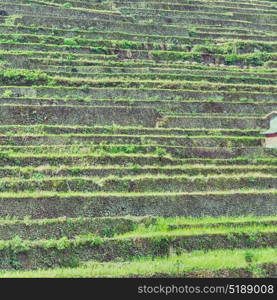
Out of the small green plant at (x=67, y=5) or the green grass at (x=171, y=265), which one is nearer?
the green grass at (x=171, y=265)

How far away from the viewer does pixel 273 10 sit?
38812 mm

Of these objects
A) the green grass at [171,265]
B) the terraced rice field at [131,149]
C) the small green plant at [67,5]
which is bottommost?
the green grass at [171,265]

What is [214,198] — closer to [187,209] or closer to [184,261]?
[187,209]

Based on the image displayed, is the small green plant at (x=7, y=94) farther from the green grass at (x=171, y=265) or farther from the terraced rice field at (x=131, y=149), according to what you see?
the green grass at (x=171, y=265)

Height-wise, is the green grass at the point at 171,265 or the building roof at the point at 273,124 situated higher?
the building roof at the point at 273,124

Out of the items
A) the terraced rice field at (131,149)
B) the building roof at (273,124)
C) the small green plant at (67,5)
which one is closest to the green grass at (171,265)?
the terraced rice field at (131,149)

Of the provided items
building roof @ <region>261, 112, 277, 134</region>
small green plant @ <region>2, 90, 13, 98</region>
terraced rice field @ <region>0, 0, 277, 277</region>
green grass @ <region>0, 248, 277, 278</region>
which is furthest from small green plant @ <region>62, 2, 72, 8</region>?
green grass @ <region>0, 248, 277, 278</region>

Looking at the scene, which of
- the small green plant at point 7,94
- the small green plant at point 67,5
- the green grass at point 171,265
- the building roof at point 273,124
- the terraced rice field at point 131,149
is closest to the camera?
the green grass at point 171,265

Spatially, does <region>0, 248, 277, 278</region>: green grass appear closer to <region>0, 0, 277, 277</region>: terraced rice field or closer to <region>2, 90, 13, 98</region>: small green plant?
<region>0, 0, 277, 277</region>: terraced rice field

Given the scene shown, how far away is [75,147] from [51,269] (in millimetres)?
5529

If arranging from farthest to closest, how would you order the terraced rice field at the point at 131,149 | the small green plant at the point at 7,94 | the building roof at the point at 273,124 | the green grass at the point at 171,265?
1. the small green plant at the point at 7,94
2. the building roof at the point at 273,124
3. the terraced rice field at the point at 131,149
4. the green grass at the point at 171,265

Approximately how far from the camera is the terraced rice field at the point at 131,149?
14.7m

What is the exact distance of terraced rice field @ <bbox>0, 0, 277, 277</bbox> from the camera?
14688 millimetres

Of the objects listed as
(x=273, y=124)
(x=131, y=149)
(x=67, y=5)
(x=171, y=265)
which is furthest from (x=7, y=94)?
(x=67, y=5)
